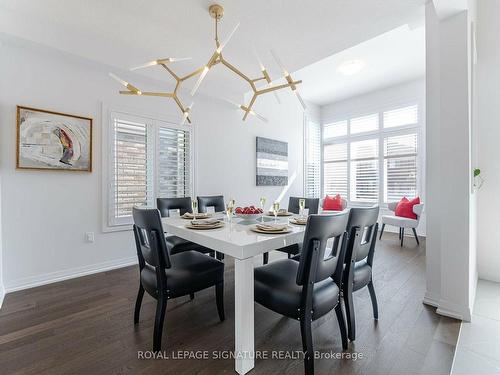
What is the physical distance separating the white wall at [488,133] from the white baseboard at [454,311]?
4.18ft

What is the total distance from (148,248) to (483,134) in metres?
3.71

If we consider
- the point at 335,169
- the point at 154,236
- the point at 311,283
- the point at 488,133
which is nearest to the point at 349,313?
the point at 311,283

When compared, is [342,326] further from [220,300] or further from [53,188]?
[53,188]

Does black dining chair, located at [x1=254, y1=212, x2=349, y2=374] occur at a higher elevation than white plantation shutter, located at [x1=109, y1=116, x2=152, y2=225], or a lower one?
lower

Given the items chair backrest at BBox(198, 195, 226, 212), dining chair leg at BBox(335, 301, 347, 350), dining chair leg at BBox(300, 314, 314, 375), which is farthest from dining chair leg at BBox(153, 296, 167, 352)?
chair backrest at BBox(198, 195, 226, 212)

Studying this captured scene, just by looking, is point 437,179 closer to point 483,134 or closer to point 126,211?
point 483,134

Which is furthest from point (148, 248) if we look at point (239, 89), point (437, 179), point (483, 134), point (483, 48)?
point (483, 48)

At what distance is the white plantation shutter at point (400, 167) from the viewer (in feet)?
16.3

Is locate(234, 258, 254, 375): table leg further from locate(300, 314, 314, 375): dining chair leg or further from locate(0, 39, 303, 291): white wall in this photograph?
locate(0, 39, 303, 291): white wall

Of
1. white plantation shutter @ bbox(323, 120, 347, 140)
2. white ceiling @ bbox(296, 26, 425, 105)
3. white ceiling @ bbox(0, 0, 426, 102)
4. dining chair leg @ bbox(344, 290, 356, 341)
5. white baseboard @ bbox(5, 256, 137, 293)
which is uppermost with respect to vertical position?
white ceiling @ bbox(296, 26, 425, 105)

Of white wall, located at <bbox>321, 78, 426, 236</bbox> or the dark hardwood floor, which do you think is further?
white wall, located at <bbox>321, 78, 426, 236</bbox>

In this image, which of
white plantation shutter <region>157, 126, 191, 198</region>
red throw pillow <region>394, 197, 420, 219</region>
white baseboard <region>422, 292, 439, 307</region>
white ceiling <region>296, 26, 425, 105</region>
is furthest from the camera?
red throw pillow <region>394, 197, 420, 219</region>

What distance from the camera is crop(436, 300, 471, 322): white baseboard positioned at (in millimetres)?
1898

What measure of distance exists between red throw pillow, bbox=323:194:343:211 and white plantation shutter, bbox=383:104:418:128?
2.04 meters
